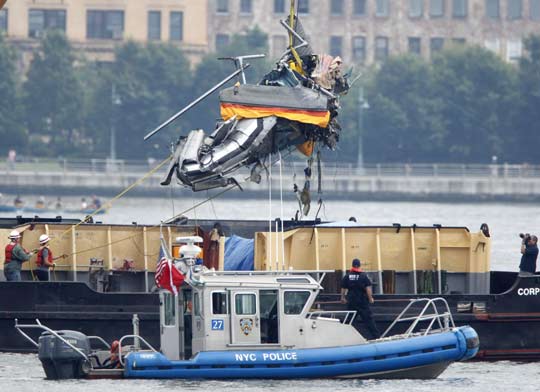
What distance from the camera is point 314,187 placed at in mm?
126875

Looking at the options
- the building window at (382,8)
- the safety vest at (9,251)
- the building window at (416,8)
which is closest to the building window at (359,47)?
the building window at (382,8)

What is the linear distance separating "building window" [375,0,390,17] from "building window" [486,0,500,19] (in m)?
9.28

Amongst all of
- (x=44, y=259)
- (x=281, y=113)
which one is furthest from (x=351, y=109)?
(x=44, y=259)

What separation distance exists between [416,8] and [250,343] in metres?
145

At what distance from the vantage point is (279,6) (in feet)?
577

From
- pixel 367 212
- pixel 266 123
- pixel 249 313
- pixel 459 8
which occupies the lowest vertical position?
pixel 367 212

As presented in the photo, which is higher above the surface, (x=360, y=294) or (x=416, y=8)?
(x=416, y=8)

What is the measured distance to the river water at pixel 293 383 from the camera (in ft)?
113

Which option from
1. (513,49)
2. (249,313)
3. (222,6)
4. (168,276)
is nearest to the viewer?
(168,276)

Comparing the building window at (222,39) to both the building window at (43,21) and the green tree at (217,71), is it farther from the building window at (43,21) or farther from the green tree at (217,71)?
the green tree at (217,71)

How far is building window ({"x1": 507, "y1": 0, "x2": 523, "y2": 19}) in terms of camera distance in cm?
17575

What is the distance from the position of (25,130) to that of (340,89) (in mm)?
94776

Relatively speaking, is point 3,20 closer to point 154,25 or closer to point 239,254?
point 154,25

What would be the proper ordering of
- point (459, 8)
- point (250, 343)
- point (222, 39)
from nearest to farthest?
point (250, 343), point (222, 39), point (459, 8)
